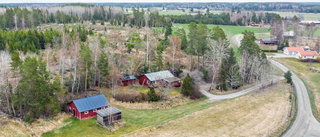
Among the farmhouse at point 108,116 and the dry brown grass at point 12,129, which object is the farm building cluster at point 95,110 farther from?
the dry brown grass at point 12,129

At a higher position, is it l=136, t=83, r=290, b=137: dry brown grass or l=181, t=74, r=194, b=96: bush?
l=181, t=74, r=194, b=96: bush

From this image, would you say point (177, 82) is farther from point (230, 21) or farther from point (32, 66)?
point (230, 21)

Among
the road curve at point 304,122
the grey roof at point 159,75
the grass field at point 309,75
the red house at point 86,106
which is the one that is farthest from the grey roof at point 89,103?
the grass field at point 309,75

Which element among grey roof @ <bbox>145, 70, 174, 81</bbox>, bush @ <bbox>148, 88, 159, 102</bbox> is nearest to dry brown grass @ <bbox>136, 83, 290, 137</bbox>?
bush @ <bbox>148, 88, 159, 102</bbox>

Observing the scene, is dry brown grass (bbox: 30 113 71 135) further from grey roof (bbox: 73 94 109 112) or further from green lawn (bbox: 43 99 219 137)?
grey roof (bbox: 73 94 109 112)

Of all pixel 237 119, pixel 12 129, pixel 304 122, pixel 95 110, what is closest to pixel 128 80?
pixel 95 110

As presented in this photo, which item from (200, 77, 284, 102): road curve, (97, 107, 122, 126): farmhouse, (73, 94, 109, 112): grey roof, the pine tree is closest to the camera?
(97, 107, 122, 126): farmhouse
